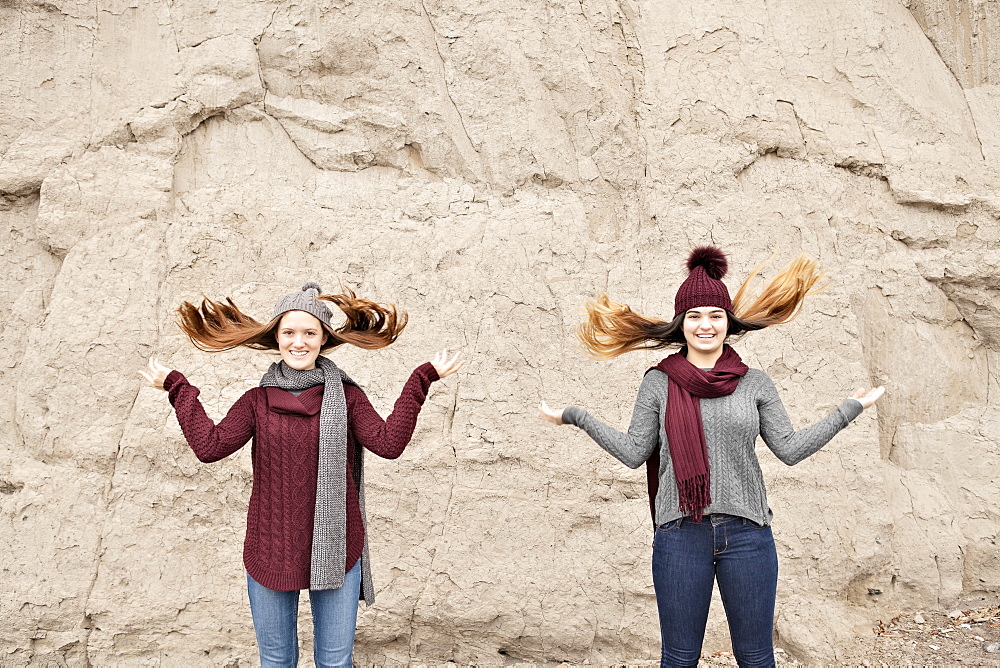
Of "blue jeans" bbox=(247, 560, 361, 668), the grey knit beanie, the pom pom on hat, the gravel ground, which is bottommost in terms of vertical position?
the gravel ground

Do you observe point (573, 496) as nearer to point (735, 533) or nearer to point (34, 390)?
point (735, 533)

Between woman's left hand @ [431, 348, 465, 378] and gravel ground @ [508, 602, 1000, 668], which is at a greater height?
woman's left hand @ [431, 348, 465, 378]

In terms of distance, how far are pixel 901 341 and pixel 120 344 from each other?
412 cm

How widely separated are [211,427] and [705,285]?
1.73 metres

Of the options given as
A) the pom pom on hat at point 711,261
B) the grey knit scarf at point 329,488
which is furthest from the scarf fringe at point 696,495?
the grey knit scarf at point 329,488

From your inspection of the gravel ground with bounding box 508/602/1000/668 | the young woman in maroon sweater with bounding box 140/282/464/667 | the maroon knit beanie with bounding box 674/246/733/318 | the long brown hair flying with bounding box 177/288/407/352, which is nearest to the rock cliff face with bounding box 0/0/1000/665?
the gravel ground with bounding box 508/602/1000/668

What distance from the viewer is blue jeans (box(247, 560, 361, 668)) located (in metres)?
2.84

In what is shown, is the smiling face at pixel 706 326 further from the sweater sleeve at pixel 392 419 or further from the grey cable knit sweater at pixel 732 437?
the sweater sleeve at pixel 392 419

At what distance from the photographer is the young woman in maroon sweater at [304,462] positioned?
2.79m

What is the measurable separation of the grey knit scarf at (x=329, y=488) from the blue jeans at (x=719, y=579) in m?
1.07

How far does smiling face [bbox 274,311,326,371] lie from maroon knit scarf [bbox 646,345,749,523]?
3.97ft

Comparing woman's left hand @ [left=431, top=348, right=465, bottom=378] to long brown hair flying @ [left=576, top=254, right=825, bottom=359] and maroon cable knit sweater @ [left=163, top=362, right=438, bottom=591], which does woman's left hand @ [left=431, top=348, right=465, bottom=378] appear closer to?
maroon cable knit sweater @ [left=163, top=362, right=438, bottom=591]

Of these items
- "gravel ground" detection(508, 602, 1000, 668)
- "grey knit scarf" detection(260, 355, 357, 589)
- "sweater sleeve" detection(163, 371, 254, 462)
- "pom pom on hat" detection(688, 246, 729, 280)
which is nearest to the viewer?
"grey knit scarf" detection(260, 355, 357, 589)

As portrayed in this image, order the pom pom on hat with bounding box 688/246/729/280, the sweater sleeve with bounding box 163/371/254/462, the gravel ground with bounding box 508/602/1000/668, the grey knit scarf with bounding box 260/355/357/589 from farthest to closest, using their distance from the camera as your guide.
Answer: the gravel ground with bounding box 508/602/1000/668
the pom pom on hat with bounding box 688/246/729/280
the sweater sleeve with bounding box 163/371/254/462
the grey knit scarf with bounding box 260/355/357/589
